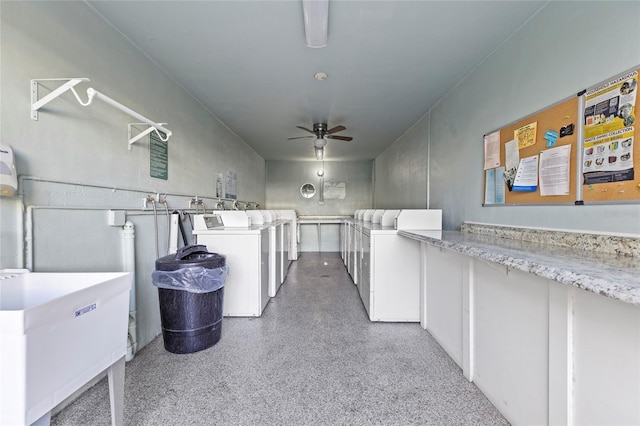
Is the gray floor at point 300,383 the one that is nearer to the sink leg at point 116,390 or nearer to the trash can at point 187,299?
the trash can at point 187,299

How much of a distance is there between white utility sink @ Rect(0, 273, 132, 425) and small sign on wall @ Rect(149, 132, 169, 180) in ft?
4.63

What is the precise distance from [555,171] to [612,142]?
0.31m

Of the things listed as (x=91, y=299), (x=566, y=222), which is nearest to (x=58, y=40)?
(x=91, y=299)

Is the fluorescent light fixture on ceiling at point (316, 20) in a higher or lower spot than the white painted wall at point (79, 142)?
higher

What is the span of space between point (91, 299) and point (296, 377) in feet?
4.21

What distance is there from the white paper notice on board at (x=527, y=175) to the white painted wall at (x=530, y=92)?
0.15 meters

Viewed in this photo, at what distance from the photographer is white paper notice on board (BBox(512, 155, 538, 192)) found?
1.74 metres

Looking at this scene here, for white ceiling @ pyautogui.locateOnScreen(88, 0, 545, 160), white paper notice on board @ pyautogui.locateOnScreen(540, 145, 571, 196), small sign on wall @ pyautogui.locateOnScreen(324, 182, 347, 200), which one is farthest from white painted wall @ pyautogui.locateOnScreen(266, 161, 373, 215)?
white paper notice on board @ pyautogui.locateOnScreen(540, 145, 571, 196)

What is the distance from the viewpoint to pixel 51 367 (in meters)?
0.81

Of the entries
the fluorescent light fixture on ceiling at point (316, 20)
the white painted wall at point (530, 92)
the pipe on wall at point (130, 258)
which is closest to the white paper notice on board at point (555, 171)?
the white painted wall at point (530, 92)

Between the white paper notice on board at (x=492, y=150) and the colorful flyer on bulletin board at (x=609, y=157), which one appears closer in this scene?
the colorful flyer on bulletin board at (x=609, y=157)

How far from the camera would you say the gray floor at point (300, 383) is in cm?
142

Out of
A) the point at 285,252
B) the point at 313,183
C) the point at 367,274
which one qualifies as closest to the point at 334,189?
the point at 313,183

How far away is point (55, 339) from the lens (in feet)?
2.67
